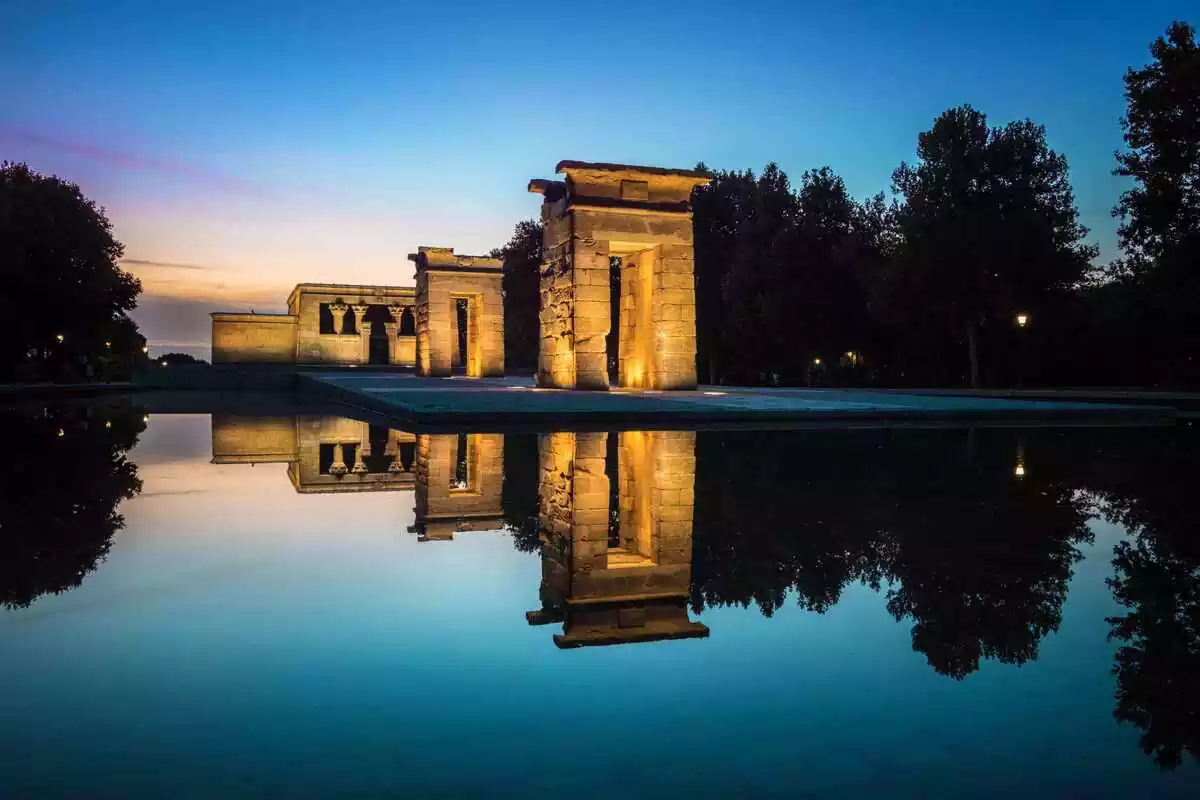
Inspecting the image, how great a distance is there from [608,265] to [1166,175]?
20.8 meters

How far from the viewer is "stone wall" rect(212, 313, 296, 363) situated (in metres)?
48.0

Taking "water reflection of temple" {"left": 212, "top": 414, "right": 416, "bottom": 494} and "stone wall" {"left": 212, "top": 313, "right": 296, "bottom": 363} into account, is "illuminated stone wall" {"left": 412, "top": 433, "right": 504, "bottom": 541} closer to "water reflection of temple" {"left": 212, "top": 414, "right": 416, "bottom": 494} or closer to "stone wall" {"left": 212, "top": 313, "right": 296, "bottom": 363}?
"water reflection of temple" {"left": 212, "top": 414, "right": 416, "bottom": 494}

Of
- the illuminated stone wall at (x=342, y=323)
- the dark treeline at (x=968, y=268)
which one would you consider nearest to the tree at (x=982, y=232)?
the dark treeline at (x=968, y=268)

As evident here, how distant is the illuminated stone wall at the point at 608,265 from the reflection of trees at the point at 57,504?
34.7ft

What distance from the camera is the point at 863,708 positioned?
265 centimetres

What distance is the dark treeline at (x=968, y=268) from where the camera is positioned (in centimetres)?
3069

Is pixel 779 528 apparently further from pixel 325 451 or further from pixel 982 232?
pixel 982 232

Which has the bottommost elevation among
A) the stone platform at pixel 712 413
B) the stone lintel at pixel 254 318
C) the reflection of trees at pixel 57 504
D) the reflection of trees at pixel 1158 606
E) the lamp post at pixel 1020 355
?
the reflection of trees at pixel 1158 606

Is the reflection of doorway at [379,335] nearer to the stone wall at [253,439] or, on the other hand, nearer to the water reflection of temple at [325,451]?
the stone wall at [253,439]

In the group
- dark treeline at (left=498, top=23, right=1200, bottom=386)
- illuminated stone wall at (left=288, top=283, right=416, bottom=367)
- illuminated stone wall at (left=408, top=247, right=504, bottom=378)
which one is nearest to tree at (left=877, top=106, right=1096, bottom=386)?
dark treeline at (left=498, top=23, right=1200, bottom=386)

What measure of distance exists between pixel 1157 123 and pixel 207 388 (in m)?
36.7

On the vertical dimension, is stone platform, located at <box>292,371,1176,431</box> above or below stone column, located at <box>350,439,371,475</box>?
above

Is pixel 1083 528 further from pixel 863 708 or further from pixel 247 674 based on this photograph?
pixel 247 674

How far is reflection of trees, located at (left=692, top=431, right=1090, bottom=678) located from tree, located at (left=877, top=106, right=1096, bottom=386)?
96.2 ft
